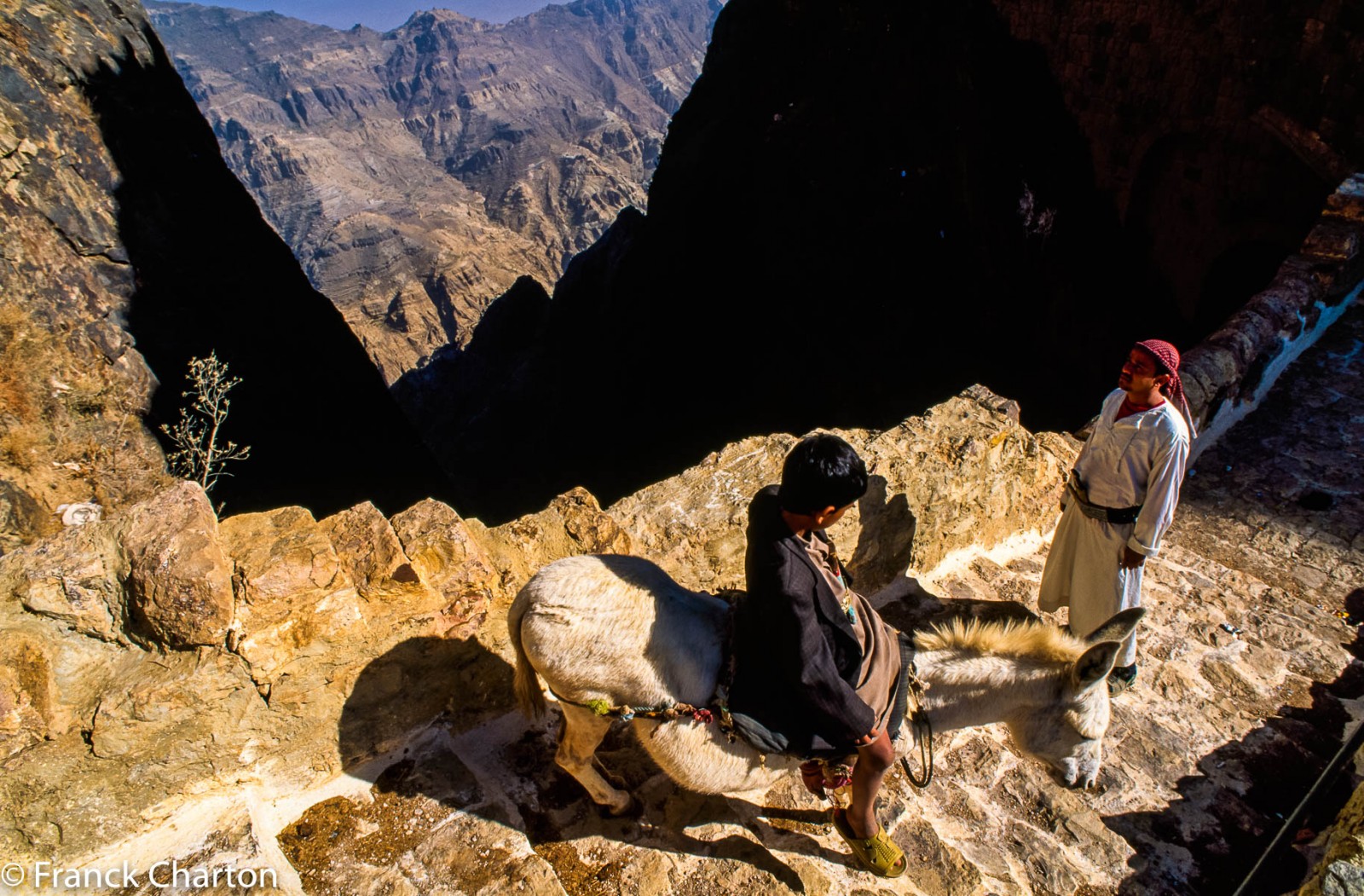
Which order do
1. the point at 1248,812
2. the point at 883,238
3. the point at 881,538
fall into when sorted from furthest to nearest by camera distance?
the point at 883,238, the point at 881,538, the point at 1248,812

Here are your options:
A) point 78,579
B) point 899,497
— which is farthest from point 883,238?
point 78,579

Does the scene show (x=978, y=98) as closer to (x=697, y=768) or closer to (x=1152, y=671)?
(x=1152, y=671)

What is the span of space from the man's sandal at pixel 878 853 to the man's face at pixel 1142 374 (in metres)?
2.18

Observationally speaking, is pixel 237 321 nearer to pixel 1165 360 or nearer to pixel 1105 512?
pixel 1105 512

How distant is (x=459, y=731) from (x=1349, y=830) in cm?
335

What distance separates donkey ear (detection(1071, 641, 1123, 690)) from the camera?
2.39m

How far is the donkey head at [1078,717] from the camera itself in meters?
2.44

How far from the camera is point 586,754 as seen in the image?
8.61 ft

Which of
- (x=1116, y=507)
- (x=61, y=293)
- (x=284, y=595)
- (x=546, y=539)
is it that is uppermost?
(x=61, y=293)

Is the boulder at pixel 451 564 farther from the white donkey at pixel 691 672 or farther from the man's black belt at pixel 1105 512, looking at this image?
the man's black belt at pixel 1105 512

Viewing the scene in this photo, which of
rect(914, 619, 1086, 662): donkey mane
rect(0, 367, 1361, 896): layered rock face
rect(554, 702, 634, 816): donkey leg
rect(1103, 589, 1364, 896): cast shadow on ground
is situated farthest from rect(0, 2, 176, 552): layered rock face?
rect(1103, 589, 1364, 896): cast shadow on ground

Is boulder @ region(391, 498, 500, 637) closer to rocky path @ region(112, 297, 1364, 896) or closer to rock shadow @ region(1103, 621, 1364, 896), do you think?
rocky path @ region(112, 297, 1364, 896)

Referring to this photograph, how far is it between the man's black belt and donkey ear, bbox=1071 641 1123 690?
3.42ft

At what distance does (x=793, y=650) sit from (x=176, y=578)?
86.5 inches
